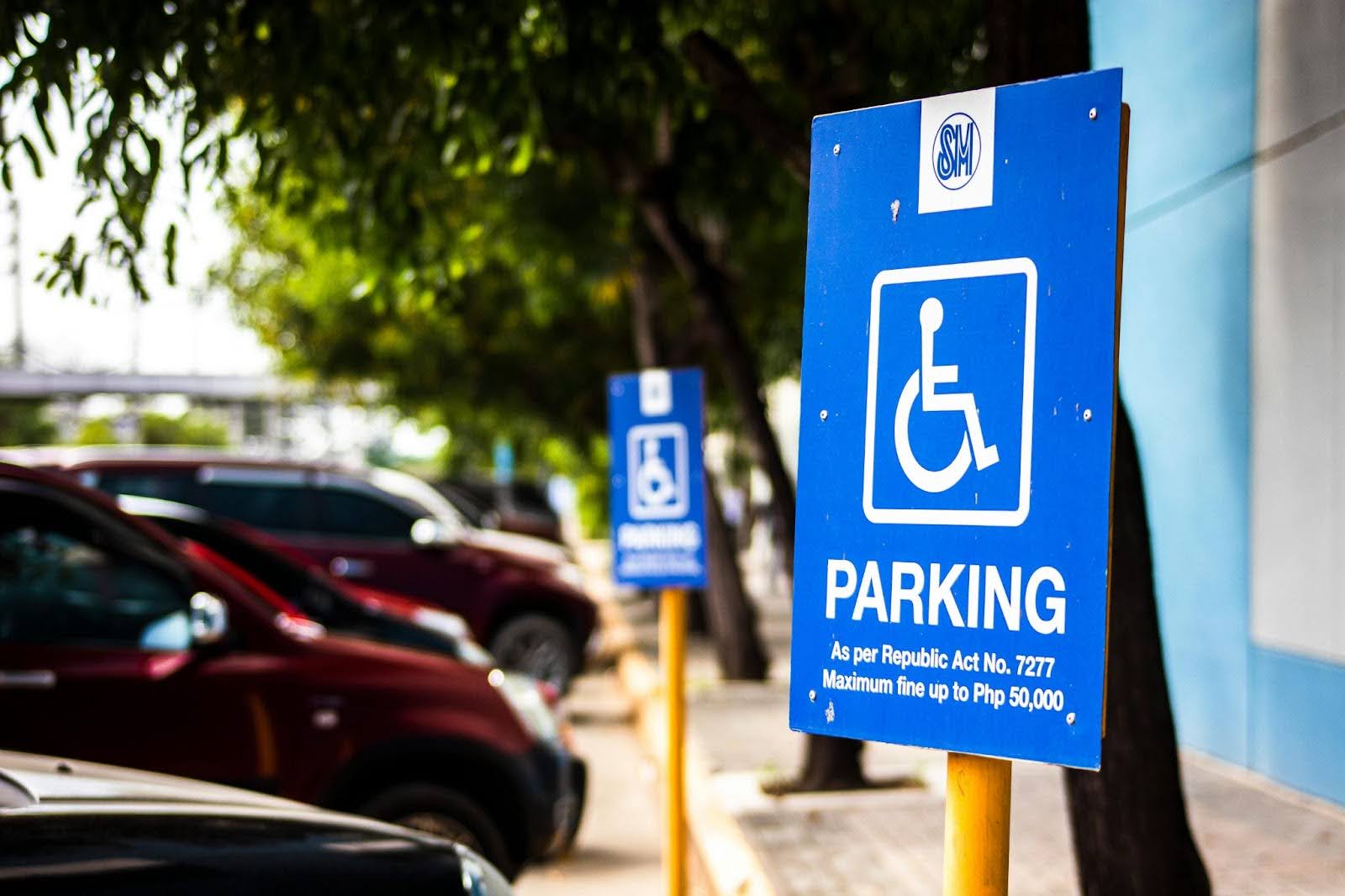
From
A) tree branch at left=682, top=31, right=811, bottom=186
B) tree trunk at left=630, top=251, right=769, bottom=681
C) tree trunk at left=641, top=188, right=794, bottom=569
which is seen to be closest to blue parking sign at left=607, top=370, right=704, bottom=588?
tree branch at left=682, top=31, right=811, bottom=186

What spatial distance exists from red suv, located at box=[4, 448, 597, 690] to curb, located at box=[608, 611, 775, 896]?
102cm

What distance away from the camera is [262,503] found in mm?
11258

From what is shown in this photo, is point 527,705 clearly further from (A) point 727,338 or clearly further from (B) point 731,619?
(B) point 731,619

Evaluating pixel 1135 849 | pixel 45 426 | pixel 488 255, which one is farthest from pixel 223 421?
pixel 1135 849

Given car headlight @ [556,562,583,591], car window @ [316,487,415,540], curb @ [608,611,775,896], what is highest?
car window @ [316,487,415,540]

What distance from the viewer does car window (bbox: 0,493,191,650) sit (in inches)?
196

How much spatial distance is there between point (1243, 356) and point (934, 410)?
5.43 m

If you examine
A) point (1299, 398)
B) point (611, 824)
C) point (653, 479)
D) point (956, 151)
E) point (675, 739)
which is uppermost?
point (956, 151)

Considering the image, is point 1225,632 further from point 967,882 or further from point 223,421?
point 223,421

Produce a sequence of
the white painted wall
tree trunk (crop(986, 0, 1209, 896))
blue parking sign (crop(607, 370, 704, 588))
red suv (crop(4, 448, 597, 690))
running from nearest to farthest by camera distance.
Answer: tree trunk (crop(986, 0, 1209, 896))
blue parking sign (crop(607, 370, 704, 588))
the white painted wall
red suv (crop(4, 448, 597, 690))

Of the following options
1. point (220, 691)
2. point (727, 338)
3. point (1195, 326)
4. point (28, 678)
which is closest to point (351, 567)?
point (727, 338)

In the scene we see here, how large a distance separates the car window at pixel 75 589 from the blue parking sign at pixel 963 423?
133 inches

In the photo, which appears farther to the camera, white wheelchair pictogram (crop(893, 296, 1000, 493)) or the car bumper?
the car bumper

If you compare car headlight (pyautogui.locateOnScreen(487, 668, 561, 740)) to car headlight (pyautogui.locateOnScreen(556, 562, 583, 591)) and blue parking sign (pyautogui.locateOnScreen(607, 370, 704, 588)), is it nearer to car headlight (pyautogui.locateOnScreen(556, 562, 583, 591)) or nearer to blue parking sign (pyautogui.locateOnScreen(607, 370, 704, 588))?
blue parking sign (pyautogui.locateOnScreen(607, 370, 704, 588))
